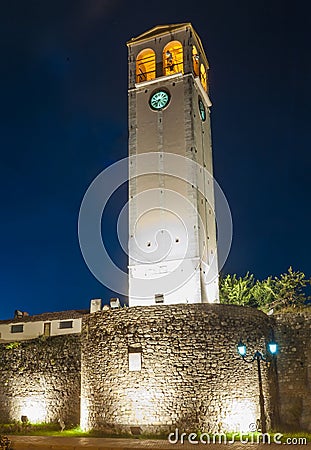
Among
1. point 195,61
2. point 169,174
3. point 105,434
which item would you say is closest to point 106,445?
point 105,434

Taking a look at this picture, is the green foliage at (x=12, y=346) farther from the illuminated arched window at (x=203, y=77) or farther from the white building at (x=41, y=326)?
the illuminated arched window at (x=203, y=77)

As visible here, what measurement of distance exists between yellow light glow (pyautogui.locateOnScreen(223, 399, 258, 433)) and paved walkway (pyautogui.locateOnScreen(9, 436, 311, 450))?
2.90 metres

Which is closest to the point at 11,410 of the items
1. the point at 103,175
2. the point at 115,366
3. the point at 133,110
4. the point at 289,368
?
the point at 115,366

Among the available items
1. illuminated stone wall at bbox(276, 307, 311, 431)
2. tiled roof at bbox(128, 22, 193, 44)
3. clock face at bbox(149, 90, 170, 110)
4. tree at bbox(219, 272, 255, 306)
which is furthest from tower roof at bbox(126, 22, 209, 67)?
illuminated stone wall at bbox(276, 307, 311, 431)

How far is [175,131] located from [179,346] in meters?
12.1

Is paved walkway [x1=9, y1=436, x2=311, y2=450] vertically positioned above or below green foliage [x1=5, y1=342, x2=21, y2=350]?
below

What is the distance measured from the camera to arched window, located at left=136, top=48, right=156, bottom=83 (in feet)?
93.3

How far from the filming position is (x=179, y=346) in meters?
17.7

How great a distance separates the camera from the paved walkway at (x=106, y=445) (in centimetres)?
1366

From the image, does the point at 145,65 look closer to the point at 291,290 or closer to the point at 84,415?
the point at 291,290

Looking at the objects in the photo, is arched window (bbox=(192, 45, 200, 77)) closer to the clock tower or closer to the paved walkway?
the clock tower

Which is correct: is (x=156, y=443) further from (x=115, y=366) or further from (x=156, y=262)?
(x=156, y=262)

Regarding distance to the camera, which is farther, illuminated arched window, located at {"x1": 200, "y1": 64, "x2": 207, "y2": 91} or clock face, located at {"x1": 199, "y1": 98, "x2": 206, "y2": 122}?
illuminated arched window, located at {"x1": 200, "y1": 64, "x2": 207, "y2": 91}

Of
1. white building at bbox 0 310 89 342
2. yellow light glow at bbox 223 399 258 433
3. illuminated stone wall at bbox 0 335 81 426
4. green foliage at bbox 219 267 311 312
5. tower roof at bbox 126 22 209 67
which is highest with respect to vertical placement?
tower roof at bbox 126 22 209 67
